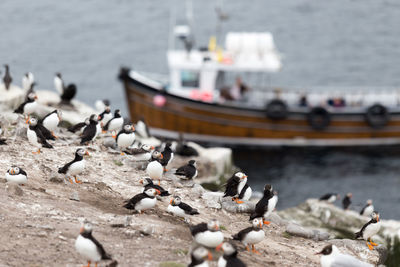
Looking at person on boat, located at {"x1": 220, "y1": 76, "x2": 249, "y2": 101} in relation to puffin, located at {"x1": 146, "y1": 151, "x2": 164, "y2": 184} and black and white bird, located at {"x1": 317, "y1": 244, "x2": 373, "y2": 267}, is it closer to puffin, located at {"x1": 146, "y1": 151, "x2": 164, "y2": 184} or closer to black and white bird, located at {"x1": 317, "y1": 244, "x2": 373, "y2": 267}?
puffin, located at {"x1": 146, "y1": 151, "x2": 164, "y2": 184}

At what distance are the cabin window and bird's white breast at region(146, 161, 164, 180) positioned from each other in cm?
2298

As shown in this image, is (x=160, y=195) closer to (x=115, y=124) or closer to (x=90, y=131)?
(x=90, y=131)

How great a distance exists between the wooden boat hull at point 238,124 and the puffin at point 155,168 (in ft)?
69.4

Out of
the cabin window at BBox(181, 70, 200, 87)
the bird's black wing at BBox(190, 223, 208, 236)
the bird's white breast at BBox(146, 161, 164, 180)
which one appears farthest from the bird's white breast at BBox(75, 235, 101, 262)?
the cabin window at BBox(181, 70, 200, 87)

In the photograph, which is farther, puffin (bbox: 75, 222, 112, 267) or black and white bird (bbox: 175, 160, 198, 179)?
black and white bird (bbox: 175, 160, 198, 179)

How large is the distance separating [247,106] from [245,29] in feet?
85.0

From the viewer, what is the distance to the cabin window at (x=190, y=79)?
3991 centimetres

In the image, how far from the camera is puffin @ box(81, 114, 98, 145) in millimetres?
18978

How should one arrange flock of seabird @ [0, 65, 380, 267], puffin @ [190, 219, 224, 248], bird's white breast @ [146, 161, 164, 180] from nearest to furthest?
flock of seabird @ [0, 65, 380, 267] < puffin @ [190, 219, 224, 248] < bird's white breast @ [146, 161, 164, 180]

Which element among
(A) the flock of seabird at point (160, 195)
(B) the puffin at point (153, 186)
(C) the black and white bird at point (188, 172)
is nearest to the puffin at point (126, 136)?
(A) the flock of seabird at point (160, 195)

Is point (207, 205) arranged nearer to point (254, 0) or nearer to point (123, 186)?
point (123, 186)

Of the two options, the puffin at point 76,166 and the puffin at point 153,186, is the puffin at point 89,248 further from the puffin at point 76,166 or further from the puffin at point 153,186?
the puffin at point 76,166

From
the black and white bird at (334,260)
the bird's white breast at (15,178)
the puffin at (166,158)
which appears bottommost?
the black and white bird at (334,260)

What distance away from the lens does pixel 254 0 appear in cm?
7369
